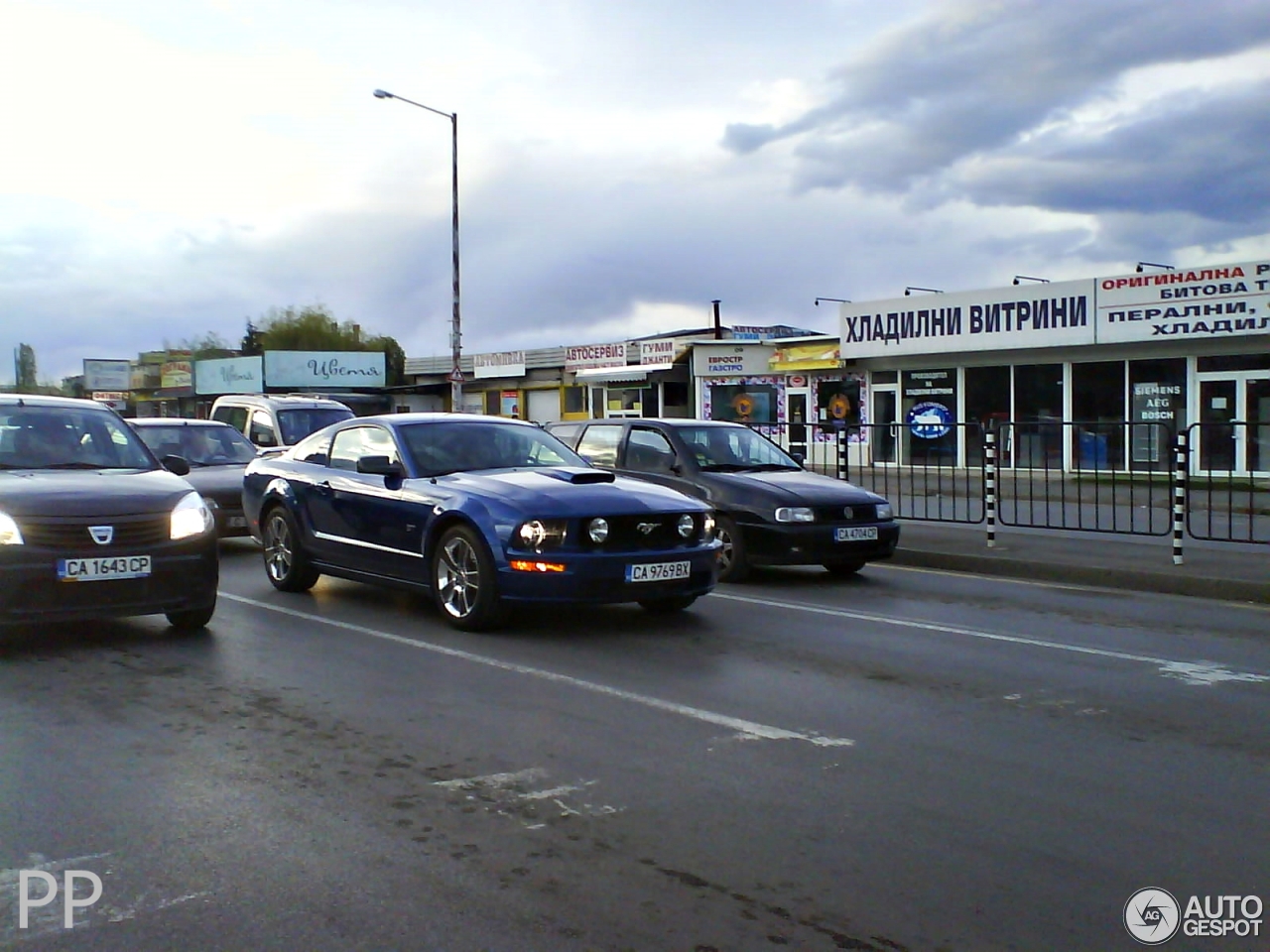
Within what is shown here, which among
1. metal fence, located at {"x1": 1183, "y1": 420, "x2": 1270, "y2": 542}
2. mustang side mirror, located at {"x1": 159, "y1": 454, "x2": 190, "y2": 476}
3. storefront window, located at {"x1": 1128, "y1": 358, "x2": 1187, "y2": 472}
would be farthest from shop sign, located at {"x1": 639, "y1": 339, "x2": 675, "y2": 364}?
mustang side mirror, located at {"x1": 159, "y1": 454, "x2": 190, "y2": 476}

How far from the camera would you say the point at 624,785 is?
16.4 ft

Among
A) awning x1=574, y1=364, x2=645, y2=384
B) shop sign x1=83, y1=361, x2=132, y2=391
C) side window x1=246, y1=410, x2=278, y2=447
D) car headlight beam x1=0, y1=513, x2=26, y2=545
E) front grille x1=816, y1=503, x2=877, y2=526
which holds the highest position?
shop sign x1=83, y1=361, x2=132, y2=391

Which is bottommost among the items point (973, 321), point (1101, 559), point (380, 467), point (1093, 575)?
point (1093, 575)

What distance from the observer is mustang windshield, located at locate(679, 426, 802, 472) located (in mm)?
12320

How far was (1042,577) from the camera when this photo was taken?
40.5 feet

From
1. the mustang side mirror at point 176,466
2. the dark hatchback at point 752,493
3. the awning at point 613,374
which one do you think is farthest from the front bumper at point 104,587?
the awning at point 613,374

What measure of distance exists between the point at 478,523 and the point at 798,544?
12.5 ft

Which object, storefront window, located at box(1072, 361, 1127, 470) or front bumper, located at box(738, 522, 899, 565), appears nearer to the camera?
front bumper, located at box(738, 522, 899, 565)

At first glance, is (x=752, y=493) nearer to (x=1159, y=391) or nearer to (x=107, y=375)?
(x=1159, y=391)

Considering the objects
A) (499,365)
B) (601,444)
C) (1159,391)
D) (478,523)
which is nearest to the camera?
(478,523)

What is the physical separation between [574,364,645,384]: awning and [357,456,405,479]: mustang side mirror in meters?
28.8

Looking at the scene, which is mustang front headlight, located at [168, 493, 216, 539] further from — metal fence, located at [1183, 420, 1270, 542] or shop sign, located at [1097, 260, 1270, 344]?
shop sign, located at [1097, 260, 1270, 344]

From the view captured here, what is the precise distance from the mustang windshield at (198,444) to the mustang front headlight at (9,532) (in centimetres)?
747

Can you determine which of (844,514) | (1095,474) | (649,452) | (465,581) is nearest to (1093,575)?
(844,514)
